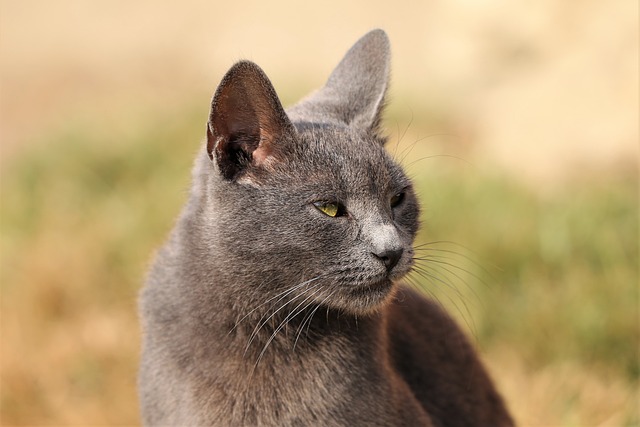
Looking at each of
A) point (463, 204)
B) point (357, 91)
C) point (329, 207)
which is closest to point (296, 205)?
point (329, 207)

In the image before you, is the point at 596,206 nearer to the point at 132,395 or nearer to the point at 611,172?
the point at 611,172

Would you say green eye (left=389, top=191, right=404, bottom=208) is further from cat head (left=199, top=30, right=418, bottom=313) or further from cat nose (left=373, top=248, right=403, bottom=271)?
cat nose (left=373, top=248, right=403, bottom=271)

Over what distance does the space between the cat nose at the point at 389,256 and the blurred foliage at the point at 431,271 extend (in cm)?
120

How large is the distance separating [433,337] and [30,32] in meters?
9.44

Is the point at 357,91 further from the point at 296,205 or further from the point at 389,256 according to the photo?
the point at 389,256

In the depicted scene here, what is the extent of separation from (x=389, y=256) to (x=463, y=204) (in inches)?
128

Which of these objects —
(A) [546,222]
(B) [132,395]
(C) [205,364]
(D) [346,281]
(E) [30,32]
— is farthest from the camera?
(E) [30,32]

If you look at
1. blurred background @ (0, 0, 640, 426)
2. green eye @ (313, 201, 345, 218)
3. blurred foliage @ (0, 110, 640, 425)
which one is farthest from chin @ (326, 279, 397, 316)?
blurred foliage @ (0, 110, 640, 425)

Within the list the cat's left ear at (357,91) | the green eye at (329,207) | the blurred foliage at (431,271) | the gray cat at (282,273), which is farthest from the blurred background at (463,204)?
the green eye at (329,207)

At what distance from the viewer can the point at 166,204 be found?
5.39m

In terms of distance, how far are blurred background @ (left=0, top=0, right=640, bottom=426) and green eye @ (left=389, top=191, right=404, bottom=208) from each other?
0.23 meters

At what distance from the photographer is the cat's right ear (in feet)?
7.01

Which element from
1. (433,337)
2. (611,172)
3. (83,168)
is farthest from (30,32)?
(433,337)

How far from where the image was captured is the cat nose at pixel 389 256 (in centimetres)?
212
